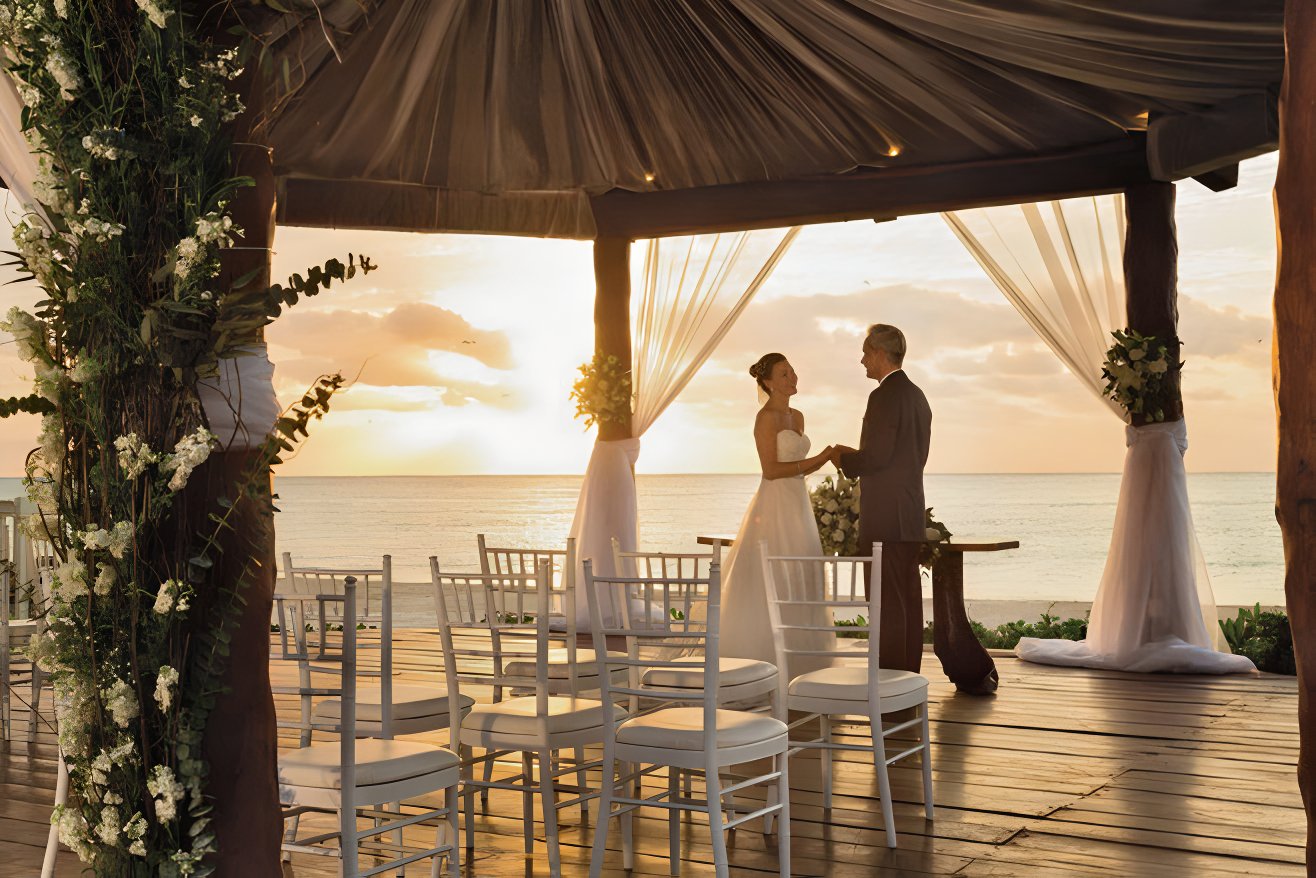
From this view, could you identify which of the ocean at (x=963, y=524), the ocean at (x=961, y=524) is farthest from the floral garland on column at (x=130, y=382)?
the ocean at (x=963, y=524)

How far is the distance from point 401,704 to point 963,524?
26.0 m

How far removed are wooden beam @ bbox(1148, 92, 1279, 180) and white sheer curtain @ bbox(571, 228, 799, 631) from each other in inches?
106

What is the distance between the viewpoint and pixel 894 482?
5914mm

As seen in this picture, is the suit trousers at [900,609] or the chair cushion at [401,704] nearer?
the chair cushion at [401,704]

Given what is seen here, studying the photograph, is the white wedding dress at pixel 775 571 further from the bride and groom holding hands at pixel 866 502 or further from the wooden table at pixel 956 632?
the wooden table at pixel 956 632

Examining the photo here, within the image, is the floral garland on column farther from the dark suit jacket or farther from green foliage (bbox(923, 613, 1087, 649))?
green foliage (bbox(923, 613, 1087, 649))

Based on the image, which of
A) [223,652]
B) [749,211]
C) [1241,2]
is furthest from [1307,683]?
[749,211]

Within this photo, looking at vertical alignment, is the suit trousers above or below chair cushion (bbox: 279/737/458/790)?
above

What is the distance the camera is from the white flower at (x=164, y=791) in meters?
2.56

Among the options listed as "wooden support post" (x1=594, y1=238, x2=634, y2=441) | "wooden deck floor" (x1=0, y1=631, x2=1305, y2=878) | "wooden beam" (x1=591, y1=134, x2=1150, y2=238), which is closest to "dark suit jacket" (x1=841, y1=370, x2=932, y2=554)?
"wooden deck floor" (x1=0, y1=631, x2=1305, y2=878)

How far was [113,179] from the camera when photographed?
2.56 metres

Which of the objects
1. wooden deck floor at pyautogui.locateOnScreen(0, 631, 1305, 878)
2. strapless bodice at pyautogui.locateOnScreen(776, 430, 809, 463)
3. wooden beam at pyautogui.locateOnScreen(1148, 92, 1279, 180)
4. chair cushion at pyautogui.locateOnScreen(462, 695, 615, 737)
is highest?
wooden beam at pyautogui.locateOnScreen(1148, 92, 1279, 180)

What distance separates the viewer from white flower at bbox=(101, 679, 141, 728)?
256 centimetres

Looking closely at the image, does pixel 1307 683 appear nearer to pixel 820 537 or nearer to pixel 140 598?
pixel 140 598
